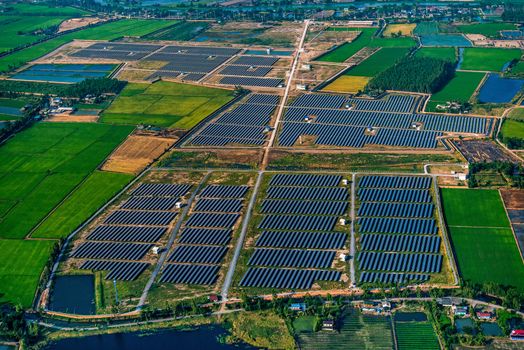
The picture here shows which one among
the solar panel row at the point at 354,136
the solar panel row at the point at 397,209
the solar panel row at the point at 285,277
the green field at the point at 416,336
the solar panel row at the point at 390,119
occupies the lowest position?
the green field at the point at 416,336

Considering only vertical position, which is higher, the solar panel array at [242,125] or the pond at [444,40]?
the pond at [444,40]

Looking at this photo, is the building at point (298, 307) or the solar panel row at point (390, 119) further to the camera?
the solar panel row at point (390, 119)

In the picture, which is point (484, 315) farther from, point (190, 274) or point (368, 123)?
point (368, 123)

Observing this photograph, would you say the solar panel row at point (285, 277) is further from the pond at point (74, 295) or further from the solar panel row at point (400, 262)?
the pond at point (74, 295)

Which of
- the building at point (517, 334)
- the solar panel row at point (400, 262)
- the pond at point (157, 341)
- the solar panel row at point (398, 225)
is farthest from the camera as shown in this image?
the solar panel row at point (398, 225)

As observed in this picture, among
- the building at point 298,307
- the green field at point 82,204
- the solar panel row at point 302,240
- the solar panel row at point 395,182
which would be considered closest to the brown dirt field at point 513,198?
the solar panel row at point 395,182

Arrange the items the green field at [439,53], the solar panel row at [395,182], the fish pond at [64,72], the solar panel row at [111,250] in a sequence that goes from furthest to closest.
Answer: the green field at [439,53] → the fish pond at [64,72] → the solar panel row at [395,182] → the solar panel row at [111,250]

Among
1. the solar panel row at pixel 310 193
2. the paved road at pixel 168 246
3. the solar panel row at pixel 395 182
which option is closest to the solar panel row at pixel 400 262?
the solar panel row at pixel 310 193

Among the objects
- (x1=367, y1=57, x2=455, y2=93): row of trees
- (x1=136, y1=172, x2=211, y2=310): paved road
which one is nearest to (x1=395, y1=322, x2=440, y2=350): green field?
(x1=136, y1=172, x2=211, y2=310): paved road
